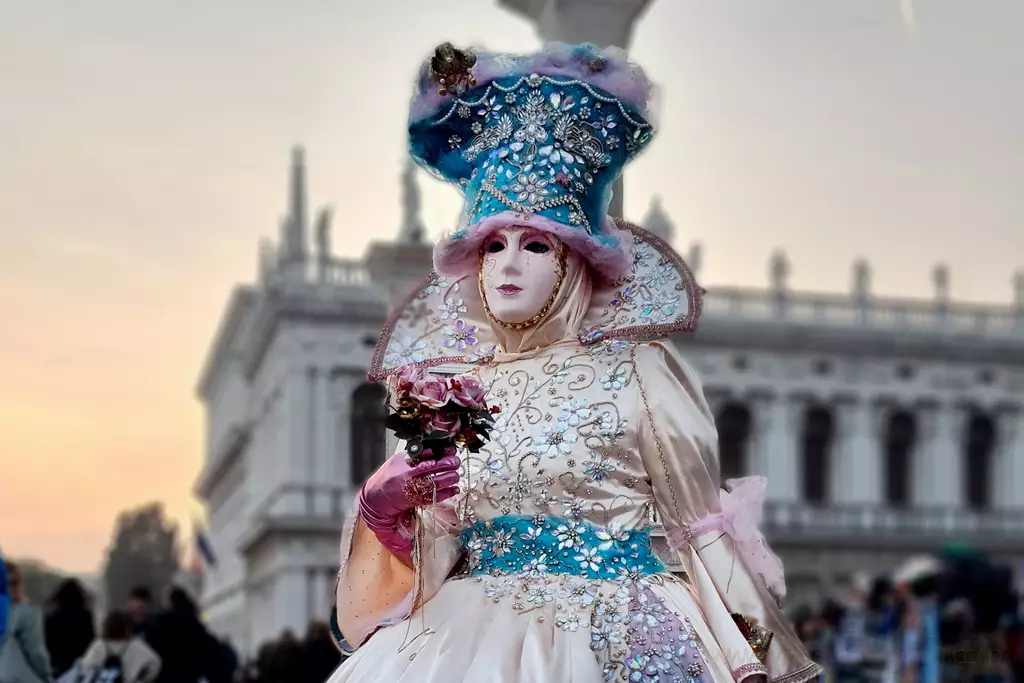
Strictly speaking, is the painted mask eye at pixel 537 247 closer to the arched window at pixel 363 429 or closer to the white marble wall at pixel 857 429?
the arched window at pixel 363 429

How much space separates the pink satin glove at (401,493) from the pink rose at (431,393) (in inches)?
5.8

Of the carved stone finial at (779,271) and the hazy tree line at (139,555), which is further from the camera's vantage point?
the hazy tree line at (139,555)

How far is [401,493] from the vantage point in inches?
119

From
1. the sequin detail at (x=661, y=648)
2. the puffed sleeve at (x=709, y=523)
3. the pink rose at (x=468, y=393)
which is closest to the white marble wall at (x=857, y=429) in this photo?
the puffed sleeve at (x=709, y=523)

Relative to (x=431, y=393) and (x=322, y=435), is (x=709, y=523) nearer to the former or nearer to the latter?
(x=431, y=393)

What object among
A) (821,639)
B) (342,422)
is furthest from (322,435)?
(821,639)

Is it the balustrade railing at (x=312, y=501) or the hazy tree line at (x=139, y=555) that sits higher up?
the balustrade railing at (x=312, y=501)

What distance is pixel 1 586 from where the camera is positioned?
582 centimetres

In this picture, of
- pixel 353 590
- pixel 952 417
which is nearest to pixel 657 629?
pixel 353 590

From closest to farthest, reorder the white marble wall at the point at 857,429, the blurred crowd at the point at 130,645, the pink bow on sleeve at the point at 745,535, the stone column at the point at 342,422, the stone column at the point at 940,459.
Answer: the pink bow on sleeve at the point at 745,535 → the blurred crowd at the point at 130,645 → the stone column at the point at 342,422 → the white marble wall at the point at 857,429 → the stone column at the point at 940,459

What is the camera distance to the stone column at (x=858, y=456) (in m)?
35.5

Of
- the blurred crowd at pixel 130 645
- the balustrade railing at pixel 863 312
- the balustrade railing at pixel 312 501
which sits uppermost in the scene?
the balustrade railing at pixel 863 312

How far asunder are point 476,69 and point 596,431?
815 mm

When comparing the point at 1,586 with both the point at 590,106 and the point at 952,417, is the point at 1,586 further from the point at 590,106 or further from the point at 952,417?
the point at 952,417
